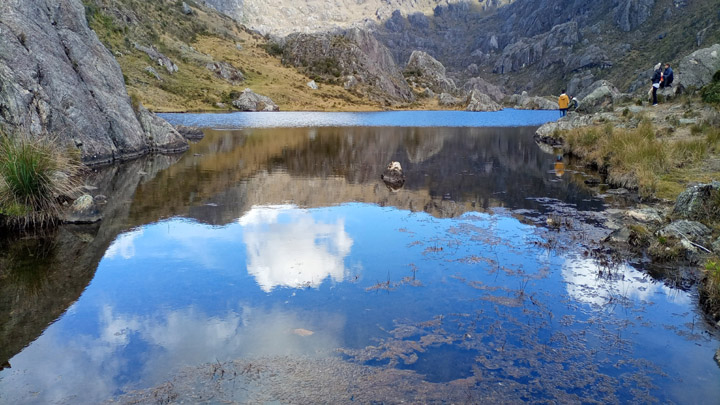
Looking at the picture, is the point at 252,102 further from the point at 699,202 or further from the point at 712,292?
the point at 712,292

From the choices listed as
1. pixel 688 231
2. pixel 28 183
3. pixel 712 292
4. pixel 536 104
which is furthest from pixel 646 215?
pixel 536 104

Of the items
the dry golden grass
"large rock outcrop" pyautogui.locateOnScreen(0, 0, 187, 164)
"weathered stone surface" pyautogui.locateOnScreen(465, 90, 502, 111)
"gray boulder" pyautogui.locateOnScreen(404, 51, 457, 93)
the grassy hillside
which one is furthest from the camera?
"gray boulder" pyautogui.locateOnScreen(404, 51, 457, 93)

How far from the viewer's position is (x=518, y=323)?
9.13 metres

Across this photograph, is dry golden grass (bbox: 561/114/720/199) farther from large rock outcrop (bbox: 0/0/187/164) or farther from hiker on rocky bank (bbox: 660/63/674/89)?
large rock outcrop (bbox: 0/0/187/164)

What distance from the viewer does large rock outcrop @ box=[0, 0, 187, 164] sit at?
22094mm

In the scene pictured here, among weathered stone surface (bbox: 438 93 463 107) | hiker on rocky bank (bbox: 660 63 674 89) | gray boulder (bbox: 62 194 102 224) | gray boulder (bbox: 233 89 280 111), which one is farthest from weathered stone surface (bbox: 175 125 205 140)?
weathered stone surface (bbox: 438 93 463 107)

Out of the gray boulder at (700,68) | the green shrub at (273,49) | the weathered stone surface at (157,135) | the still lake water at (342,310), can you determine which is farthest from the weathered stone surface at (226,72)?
the still lake water at (342,310)

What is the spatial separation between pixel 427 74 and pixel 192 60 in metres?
96.6

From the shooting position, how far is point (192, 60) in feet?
367

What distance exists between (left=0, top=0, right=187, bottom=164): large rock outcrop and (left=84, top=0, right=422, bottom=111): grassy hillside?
3909 centimetres

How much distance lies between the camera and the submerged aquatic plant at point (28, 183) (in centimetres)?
1430

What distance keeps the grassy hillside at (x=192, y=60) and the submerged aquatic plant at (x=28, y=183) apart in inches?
2311

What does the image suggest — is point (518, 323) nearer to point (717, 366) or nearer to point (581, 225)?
point (717, 366)

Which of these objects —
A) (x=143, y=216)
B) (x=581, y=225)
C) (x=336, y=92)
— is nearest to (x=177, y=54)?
(x=336, y=92)
